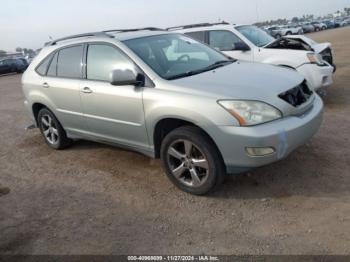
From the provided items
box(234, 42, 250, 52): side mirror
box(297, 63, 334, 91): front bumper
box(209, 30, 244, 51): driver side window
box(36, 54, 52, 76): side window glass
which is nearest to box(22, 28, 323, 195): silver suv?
box(36, 54, 52, 76): side window glass

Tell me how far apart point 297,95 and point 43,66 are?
3.81 metres

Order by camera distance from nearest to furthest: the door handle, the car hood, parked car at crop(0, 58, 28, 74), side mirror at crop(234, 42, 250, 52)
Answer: the car hood → the door handle → side mirror at crop(234, 42, 250, 52) → parked car at crop(0, 58, 28, 74)

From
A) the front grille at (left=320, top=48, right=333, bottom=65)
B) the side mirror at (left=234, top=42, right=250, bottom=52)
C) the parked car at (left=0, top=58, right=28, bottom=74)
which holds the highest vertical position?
the side mirror at (left=234, top=42, right=250, bottom=52)

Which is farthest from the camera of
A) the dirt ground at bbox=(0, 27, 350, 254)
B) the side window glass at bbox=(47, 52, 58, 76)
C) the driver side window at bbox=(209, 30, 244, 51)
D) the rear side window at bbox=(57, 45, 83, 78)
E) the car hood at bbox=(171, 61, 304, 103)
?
the driver side window at bbox=(209, 30, 244, 51)

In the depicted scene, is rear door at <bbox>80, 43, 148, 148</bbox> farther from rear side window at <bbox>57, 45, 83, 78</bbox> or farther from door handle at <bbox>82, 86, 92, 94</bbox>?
rear side window at <bbox>57, 45, 83, 78</bbox>

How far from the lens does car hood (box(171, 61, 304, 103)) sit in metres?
3.77

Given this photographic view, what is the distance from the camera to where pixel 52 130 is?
19.9 ft

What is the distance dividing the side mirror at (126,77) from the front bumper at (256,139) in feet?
3.38

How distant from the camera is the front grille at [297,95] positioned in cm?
394

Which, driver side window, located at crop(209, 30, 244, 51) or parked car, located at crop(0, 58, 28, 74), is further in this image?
parked car, located at crop(0, 58, 28, 74)

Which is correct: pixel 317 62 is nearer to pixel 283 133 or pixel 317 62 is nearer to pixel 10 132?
pixel 283 133

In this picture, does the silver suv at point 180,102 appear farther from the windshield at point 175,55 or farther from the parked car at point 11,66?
the parked car at point 11,66

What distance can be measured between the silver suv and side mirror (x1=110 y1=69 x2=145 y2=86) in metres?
0.01

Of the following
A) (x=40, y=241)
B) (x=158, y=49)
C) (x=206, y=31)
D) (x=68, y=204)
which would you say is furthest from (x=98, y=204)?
(x=206, y=31)
